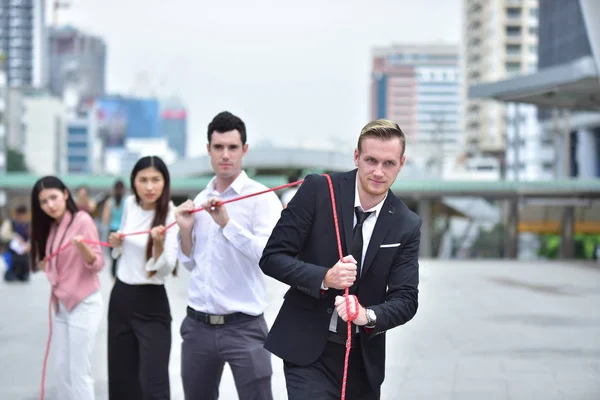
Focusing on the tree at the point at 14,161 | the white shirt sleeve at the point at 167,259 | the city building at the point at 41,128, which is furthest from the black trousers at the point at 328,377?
the city building at the point at 41,128

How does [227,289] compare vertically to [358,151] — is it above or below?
below

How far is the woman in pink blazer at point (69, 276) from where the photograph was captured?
5582mm

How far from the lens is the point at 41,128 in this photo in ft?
451

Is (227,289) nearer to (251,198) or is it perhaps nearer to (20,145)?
(251,198)

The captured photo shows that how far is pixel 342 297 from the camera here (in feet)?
11.4

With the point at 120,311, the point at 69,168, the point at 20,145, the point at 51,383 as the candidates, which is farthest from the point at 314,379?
the point at 69,168

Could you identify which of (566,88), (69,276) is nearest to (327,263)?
(69,276)

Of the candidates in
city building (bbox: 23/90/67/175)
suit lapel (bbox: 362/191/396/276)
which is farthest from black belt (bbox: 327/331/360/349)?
city building (bbox: 23/90/67/175)

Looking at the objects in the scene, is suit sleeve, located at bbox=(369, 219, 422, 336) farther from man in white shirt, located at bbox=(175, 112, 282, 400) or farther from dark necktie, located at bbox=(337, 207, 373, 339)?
man in white shirt, located at bbox=(175, 112, 282, 400)

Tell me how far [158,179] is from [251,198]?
823 mm

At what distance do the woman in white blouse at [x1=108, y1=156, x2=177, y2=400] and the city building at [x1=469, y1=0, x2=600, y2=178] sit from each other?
15.0 m

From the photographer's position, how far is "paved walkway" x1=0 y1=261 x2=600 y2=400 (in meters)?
7.88

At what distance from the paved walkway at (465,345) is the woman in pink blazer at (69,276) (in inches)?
72.1

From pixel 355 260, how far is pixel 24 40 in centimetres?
18748
